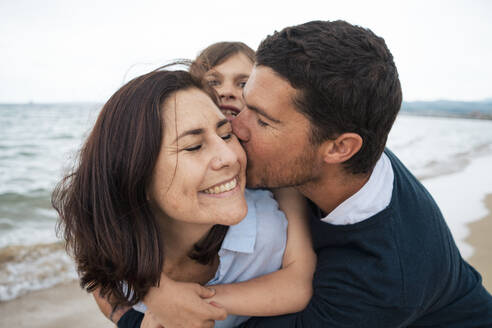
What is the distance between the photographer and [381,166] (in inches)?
88.4

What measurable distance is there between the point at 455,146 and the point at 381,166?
13.4 m

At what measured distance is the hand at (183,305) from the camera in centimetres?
189

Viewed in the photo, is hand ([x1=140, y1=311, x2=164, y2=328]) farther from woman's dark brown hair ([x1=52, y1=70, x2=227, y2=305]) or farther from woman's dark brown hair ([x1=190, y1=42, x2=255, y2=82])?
woman's dark brown hair ([x1=190, y1=42, x2=255, y2=82])

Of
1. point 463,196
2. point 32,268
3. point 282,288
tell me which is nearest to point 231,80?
point 282,288

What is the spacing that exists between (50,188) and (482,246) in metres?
8.16

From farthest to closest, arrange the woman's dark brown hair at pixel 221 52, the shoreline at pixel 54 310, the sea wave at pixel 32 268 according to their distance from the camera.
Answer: the sea wave at pixel 32 268, the shoreline at pixel 54 310, the woman's dark brown hair at pixel 221 52

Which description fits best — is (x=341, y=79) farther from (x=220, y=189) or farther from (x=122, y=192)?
(x=122, y=192)

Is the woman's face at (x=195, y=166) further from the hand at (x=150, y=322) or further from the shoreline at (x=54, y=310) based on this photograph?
the shoreline at (x=54, y=310)

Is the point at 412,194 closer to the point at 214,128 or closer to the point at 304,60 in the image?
the point at 304,60

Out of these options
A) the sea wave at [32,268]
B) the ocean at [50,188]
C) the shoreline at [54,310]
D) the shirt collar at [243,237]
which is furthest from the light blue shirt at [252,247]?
the sea wave at [32,268]

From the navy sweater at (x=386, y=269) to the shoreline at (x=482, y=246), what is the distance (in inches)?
92.1

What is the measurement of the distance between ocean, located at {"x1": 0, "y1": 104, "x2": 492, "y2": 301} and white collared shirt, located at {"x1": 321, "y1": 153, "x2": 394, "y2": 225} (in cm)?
149

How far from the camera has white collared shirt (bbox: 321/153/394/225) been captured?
6.43ft

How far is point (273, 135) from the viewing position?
85.9 inches
